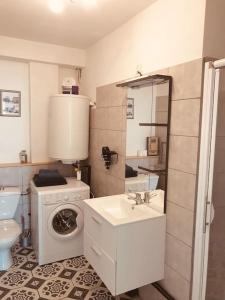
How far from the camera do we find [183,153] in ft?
5.58

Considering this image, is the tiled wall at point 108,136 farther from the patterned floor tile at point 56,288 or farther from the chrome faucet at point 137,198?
the patterned floor tile at point 56,288

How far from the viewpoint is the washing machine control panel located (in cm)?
259

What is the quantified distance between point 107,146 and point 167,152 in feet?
3.23

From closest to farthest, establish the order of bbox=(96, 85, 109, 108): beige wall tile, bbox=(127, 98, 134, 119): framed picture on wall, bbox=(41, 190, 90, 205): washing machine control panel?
bbox=(127, 98, 134, 119): framed picture on wall → bbox=(41, 190, 90, 205): washing machine control panel → bbox=(96, 85, 109, 108): beige wall tile

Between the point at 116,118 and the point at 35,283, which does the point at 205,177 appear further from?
the point at 35,283

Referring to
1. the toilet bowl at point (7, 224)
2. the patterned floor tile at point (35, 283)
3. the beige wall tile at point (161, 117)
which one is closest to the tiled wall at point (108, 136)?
the beige wall tile at point (161, 117)

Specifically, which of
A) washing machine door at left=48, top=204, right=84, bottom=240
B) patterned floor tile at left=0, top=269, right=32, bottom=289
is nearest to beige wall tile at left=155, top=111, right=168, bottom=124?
washing machine door at left=48, top=204, right=84, bottom=240

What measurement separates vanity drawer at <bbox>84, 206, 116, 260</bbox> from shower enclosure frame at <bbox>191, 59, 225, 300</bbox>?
0.54 meters

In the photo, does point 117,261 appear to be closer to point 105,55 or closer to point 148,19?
point 148,19

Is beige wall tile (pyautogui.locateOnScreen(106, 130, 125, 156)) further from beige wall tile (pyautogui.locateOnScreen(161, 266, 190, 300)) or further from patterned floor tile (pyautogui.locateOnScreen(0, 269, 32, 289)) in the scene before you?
patterned floor tile (pyautogui.locateOnScreen(0, 269, 32, 289))

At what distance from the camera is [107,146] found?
2.70 metres

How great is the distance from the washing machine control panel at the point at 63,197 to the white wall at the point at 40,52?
1.58 metres

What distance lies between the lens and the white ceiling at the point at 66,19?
6.68ft

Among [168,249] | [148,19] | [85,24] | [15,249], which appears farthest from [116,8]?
[15,249]
